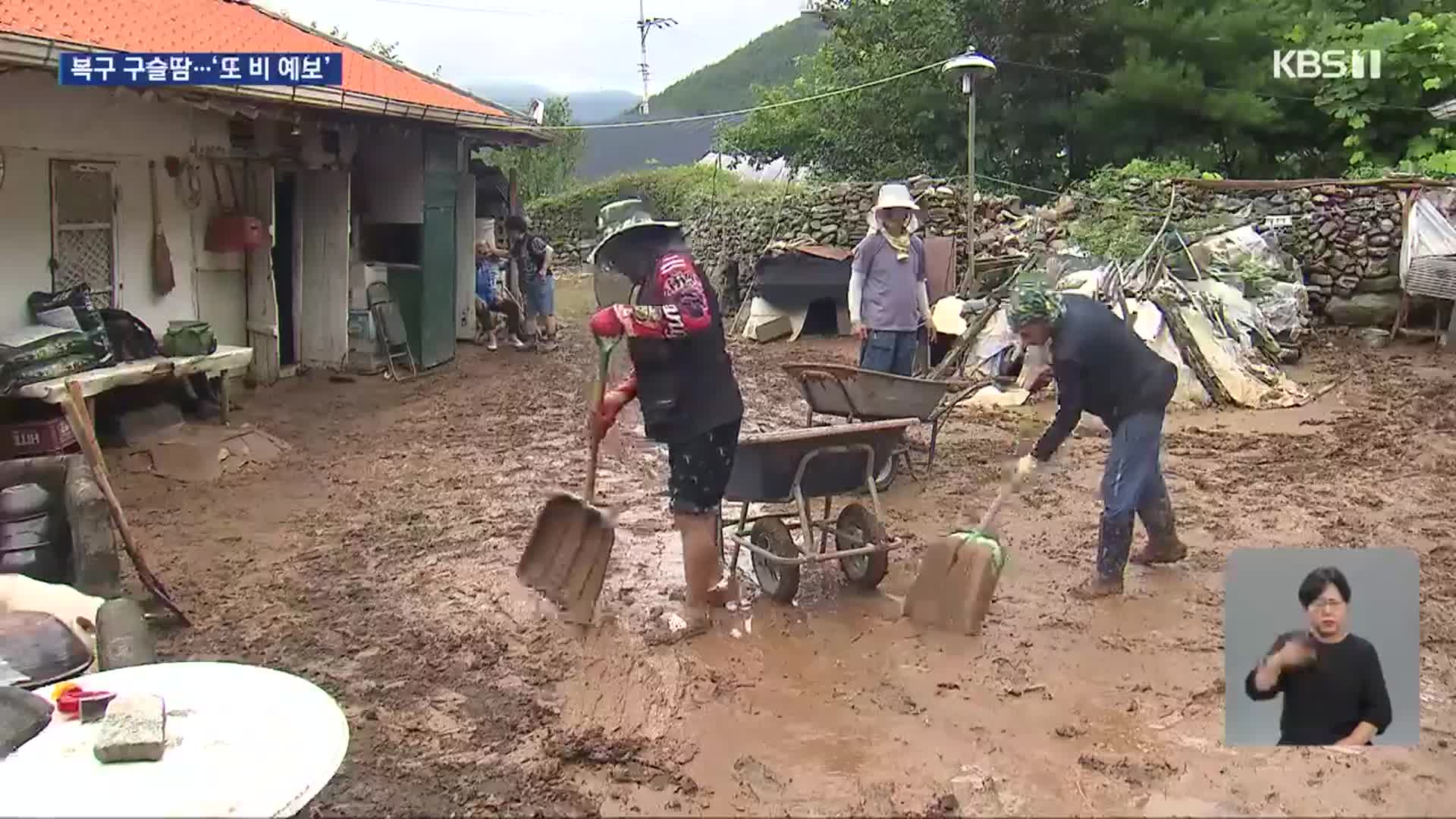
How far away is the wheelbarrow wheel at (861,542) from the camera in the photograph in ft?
17.8

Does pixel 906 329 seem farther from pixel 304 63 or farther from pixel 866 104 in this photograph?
pixel 866 104

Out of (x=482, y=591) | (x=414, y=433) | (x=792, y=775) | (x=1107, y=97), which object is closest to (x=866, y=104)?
(x=1107, y=97)

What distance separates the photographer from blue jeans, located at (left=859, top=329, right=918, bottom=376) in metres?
7.69

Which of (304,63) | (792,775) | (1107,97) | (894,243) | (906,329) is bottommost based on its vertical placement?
(792,775)

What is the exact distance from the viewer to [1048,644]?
193 inches

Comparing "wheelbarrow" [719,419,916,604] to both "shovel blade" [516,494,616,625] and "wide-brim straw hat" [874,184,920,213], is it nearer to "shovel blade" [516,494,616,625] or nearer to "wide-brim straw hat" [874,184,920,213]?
"shovel blade" [516,494,616,625]

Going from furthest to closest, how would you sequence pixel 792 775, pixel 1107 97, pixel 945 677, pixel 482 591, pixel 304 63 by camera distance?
1. pixel 1107 97
2. pixel 304 63
3. pixel 482 591
4. pixel 945 677
5. pixel 792 775

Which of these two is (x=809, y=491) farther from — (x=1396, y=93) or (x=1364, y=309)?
(x=1396, y=93)

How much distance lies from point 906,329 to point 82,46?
5.08 meters

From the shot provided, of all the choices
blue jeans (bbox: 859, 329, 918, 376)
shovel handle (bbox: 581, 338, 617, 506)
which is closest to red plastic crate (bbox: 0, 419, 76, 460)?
shovel handle (bbox: 581, 338, 617, 506)

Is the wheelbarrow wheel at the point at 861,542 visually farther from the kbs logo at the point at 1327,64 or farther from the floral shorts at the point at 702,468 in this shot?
the kbs logo at the point at 1327,64

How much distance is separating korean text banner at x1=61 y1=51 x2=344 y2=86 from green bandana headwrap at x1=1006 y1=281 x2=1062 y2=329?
3485mm

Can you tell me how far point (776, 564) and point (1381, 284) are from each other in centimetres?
1113

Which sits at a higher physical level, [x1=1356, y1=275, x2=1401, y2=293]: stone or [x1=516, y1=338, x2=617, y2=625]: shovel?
[x1=1356, y1=275, x2=1401, y2=293]: stone
